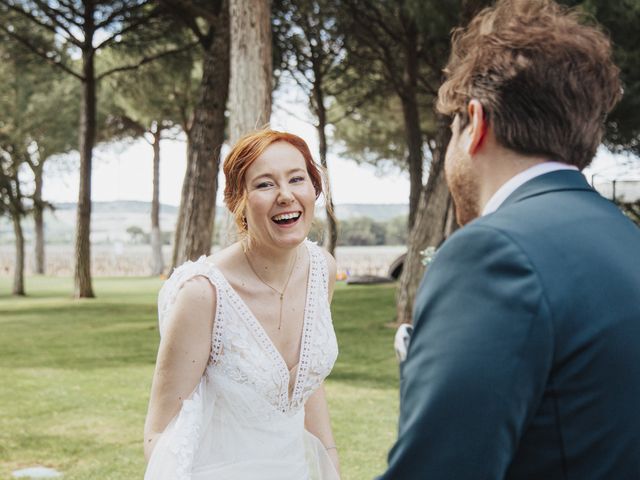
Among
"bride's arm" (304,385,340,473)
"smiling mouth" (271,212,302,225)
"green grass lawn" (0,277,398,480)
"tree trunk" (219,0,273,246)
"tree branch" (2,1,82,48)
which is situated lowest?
"green grass lawn" (0,277,398,480)

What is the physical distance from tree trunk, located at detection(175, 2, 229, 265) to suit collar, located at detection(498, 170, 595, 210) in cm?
1097

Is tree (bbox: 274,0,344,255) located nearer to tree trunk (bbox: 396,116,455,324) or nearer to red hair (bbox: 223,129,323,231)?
tree trunk (bbox: 396,116,455,324)

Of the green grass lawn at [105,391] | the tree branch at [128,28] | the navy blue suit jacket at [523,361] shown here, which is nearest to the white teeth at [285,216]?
the navy blue suit jacket at [523,361]

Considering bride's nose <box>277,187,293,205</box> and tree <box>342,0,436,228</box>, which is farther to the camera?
tree <box>342,0,436,228</box>

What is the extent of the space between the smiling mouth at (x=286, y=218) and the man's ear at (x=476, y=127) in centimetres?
134

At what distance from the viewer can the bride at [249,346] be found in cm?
245

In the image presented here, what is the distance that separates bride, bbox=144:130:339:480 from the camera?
2445 mm

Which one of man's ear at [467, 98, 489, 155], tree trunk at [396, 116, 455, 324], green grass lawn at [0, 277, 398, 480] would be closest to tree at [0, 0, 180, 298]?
green grass lawn at [0, 277, 398, 480]

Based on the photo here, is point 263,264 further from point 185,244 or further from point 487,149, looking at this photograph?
point 185,244

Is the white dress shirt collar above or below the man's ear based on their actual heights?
below

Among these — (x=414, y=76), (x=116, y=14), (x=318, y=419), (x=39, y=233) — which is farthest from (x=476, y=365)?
(x=39, y=233)

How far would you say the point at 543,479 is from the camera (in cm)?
119

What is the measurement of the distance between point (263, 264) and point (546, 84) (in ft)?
5.23

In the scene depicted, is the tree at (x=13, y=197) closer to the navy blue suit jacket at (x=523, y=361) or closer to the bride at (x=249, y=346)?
the bride at (x=249, y=346)
